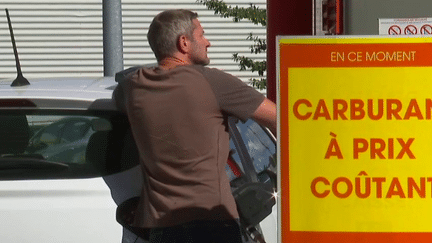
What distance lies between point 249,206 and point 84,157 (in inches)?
27.6

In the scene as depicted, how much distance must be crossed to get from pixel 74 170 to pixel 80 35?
11761 millimetres

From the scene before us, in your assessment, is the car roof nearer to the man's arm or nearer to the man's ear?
the man's ear

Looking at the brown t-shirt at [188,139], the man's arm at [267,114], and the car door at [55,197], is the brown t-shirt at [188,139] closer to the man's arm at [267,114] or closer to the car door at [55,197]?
the man's arm at [267,114]

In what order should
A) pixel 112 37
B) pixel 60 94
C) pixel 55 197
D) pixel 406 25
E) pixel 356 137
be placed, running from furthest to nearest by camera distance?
pixel 112 37 < pixel 406 25 < pixel 60 94 < pixel 55 197 < pixel 356 137

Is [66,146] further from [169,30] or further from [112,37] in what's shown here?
[112,37]

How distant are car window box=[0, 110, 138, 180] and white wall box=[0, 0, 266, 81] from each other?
36.6ft

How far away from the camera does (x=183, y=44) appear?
11.2 ft

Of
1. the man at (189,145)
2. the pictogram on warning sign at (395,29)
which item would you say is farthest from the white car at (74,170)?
the pictogram on warning sign at (395,29)

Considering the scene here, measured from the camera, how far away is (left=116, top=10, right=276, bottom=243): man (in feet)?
10.7

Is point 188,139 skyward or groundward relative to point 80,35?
skyward

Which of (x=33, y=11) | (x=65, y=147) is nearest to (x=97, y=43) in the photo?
(x=33, y=11)

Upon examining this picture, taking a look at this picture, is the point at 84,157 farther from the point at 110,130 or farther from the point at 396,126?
the point at 396,126

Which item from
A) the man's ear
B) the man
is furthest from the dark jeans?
the man's ear

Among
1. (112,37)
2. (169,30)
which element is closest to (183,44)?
(169,30)
